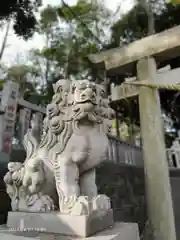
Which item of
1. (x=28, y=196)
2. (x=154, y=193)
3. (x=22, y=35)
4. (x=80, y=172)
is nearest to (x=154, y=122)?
(x=154, y=193)

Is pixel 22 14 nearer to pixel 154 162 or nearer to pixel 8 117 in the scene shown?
pixel 8 117

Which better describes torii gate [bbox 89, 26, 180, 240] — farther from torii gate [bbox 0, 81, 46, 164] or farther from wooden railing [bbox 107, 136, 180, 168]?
torii gate [bbox 0, 81, 46, 164]

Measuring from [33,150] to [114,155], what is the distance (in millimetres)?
2889

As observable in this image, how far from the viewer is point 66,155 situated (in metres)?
1.24

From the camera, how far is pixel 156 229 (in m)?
2.65

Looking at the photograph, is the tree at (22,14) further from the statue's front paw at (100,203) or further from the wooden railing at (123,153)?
the statue's front paw at (100,203)

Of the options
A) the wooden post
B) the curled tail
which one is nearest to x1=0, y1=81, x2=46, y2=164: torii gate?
the curled tail

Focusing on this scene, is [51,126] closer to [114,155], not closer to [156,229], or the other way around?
[156,229]

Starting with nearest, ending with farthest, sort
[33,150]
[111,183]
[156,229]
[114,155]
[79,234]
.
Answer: [79,234] < [33,150] < [156,229] < [111,183] < [114,155]

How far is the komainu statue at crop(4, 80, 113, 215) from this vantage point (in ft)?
3.99

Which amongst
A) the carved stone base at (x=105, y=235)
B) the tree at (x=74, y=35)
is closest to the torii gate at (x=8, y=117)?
the carved stone base at (x=105, y=235)

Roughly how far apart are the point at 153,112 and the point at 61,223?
2.25m

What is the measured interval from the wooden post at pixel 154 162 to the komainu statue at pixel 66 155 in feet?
5.48

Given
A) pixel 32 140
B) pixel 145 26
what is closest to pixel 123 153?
pixel 32 140
